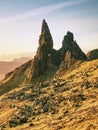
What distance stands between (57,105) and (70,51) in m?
41.5

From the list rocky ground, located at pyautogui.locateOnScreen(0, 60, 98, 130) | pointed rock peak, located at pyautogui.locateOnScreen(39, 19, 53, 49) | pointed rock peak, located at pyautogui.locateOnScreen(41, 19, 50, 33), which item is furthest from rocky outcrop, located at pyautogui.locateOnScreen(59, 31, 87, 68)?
rocky ground, located at pyautogui.locateOnScreen(0, 60, 98, 130)

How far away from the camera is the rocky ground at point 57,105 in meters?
44.6

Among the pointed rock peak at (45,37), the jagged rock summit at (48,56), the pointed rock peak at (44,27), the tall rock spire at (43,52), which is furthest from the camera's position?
the pointed rock peak at (44,27)

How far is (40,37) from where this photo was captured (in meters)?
107

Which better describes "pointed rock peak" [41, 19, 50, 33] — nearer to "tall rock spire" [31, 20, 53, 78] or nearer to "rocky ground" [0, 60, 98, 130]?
"tall rock spire" [31, 20, 53, 78]

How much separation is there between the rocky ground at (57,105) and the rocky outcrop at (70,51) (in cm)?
1285

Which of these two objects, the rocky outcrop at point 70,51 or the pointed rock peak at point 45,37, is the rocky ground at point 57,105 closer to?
the rocky outcrop at point 70,51

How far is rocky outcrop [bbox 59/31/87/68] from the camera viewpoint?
3585 inches

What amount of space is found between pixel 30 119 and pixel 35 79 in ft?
139

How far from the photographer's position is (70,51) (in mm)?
95500

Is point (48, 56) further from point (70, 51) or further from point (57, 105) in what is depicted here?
point (57, 105)

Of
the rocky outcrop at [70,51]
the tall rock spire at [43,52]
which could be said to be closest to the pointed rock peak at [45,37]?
the tall rock spire at [43,52]

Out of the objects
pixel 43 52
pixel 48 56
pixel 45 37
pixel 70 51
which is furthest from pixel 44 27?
pixel 70 51

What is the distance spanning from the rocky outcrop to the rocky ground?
42.2 feet
